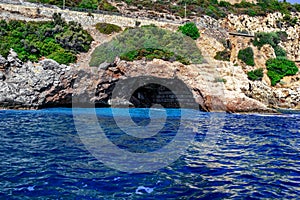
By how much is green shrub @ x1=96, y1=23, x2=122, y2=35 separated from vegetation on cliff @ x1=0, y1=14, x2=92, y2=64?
7.89ft

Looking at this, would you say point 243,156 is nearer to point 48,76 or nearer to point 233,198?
point 233,198

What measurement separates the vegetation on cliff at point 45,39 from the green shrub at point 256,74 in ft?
65.0

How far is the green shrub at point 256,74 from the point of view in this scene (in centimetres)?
3856

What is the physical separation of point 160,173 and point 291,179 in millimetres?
3020

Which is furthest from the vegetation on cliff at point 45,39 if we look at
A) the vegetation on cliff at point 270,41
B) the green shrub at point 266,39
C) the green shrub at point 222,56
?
the vegetation on cliff at point 270,41

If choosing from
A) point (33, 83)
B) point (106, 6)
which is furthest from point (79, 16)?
point (33, 83)

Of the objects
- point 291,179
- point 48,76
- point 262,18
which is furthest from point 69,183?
point 262,18

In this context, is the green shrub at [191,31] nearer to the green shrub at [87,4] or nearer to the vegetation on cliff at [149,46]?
the vegetation on cliff at [149,46]

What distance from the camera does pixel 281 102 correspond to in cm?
3797

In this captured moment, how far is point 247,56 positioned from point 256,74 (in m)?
3.53

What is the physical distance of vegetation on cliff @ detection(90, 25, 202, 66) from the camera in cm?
2911

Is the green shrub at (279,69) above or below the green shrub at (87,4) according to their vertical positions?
→ below

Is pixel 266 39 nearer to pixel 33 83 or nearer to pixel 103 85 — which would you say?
pixel 103 85

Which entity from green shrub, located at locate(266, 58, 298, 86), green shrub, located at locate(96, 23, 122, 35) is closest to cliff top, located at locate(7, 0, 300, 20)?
green shrub, located at locate(96, 23, 122, 35)
